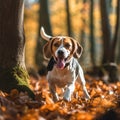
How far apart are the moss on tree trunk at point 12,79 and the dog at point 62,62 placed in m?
0.52

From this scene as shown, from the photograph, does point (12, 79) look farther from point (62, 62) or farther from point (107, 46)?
point (107, 46)

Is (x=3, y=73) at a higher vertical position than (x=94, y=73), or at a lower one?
higher

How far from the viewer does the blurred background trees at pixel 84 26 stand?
16828 millimetres

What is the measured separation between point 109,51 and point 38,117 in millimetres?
11203

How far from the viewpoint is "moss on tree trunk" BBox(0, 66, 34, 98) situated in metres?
8.54

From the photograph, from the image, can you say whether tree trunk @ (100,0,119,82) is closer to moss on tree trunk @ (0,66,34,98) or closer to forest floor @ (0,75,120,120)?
moss on tree trunk @ (0,66,34,98)

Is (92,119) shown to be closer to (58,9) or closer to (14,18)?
(14,18)

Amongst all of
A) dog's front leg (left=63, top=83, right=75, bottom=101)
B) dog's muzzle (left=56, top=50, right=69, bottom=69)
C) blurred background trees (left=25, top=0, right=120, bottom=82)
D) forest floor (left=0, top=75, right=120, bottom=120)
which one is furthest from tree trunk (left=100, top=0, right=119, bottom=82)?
forest floor (left=0, top=75, right=120, bottom=120)

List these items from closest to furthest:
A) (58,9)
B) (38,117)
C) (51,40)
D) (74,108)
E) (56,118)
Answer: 1. (38,117)
2. (56,118)
3. (74,108)
4. (51,40)
5. (58,9)

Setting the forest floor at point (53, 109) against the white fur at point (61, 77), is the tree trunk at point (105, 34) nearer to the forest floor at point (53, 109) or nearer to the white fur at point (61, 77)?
the white fur at point (61, 77)

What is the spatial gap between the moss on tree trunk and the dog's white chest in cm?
46

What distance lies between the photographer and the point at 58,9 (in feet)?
150

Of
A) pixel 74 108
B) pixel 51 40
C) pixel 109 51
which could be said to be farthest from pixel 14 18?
pixel 109 51

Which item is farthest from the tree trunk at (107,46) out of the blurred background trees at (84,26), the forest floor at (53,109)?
the forest floor at (53,109)
